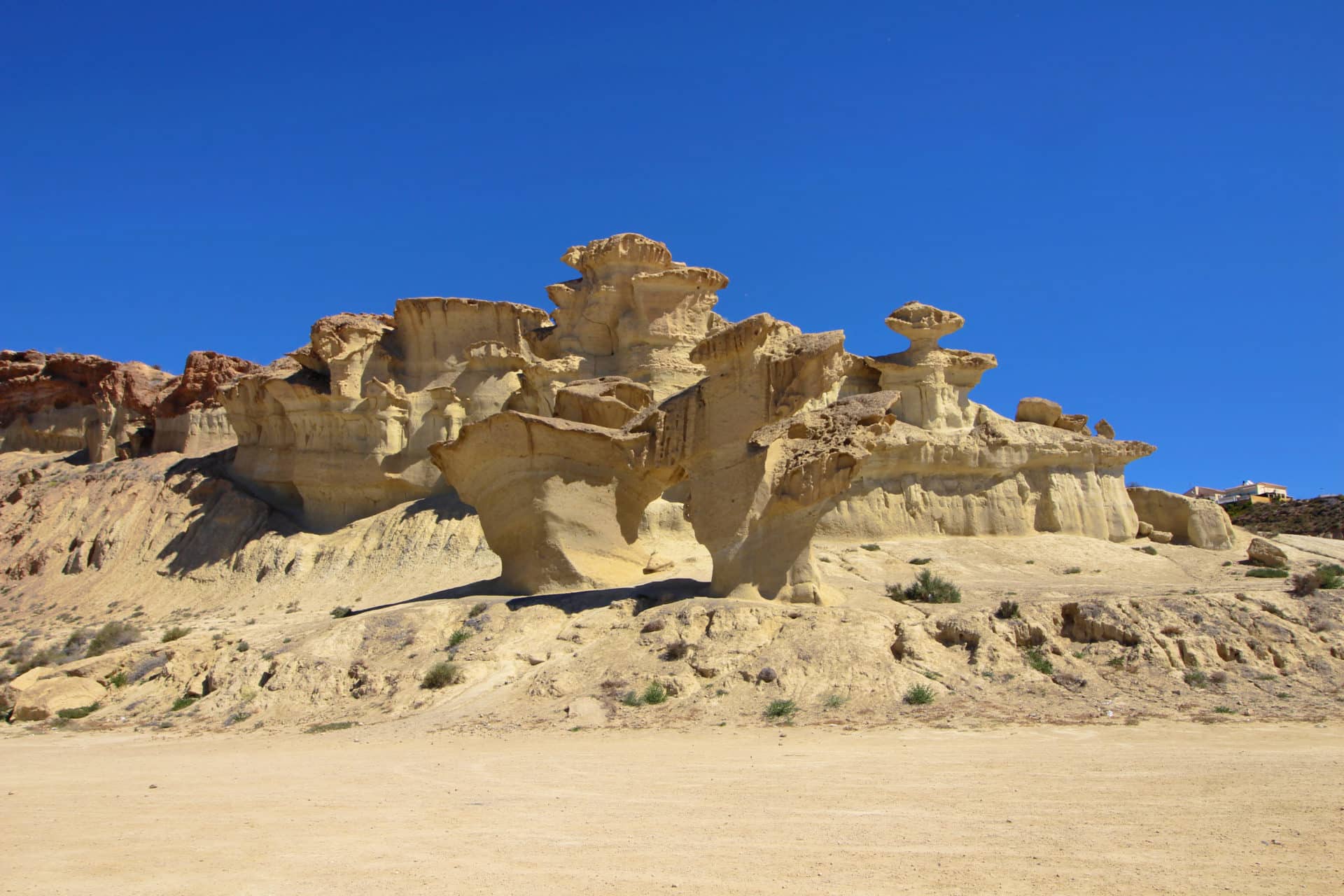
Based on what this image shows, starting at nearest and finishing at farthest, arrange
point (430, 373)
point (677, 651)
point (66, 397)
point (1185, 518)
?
point (677, 651) → point (1185, 518) → point (430, 373) → point (66, 397)

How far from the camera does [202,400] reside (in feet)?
109

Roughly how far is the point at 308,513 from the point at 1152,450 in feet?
78.5

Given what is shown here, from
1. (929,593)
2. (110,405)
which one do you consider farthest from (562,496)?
(110,405)

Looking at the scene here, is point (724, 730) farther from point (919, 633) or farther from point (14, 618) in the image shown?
point (14, 618)

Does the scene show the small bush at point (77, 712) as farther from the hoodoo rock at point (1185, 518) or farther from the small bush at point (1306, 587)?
the hoodoo rock at point (1185, 518)

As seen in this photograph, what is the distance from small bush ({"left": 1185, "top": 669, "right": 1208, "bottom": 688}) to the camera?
443 inches

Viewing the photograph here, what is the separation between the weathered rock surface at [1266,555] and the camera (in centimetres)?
2033

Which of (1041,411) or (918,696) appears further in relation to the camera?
(1041,411)

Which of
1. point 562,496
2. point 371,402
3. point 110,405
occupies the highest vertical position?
point 110,405

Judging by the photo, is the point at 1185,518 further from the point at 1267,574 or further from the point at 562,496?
A: the point at 562,496

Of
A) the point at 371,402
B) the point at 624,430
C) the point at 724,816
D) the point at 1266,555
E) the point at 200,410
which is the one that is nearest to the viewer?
the point at 724,816

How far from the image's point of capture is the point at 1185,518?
25531 millimetres

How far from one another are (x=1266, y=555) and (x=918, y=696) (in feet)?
44.5

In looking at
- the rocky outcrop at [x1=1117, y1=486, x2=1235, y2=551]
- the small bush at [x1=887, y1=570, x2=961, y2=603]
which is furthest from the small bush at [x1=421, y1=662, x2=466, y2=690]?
the rocky outcrop at [x1=1117, y1=486, x2=1235, y2=551]
